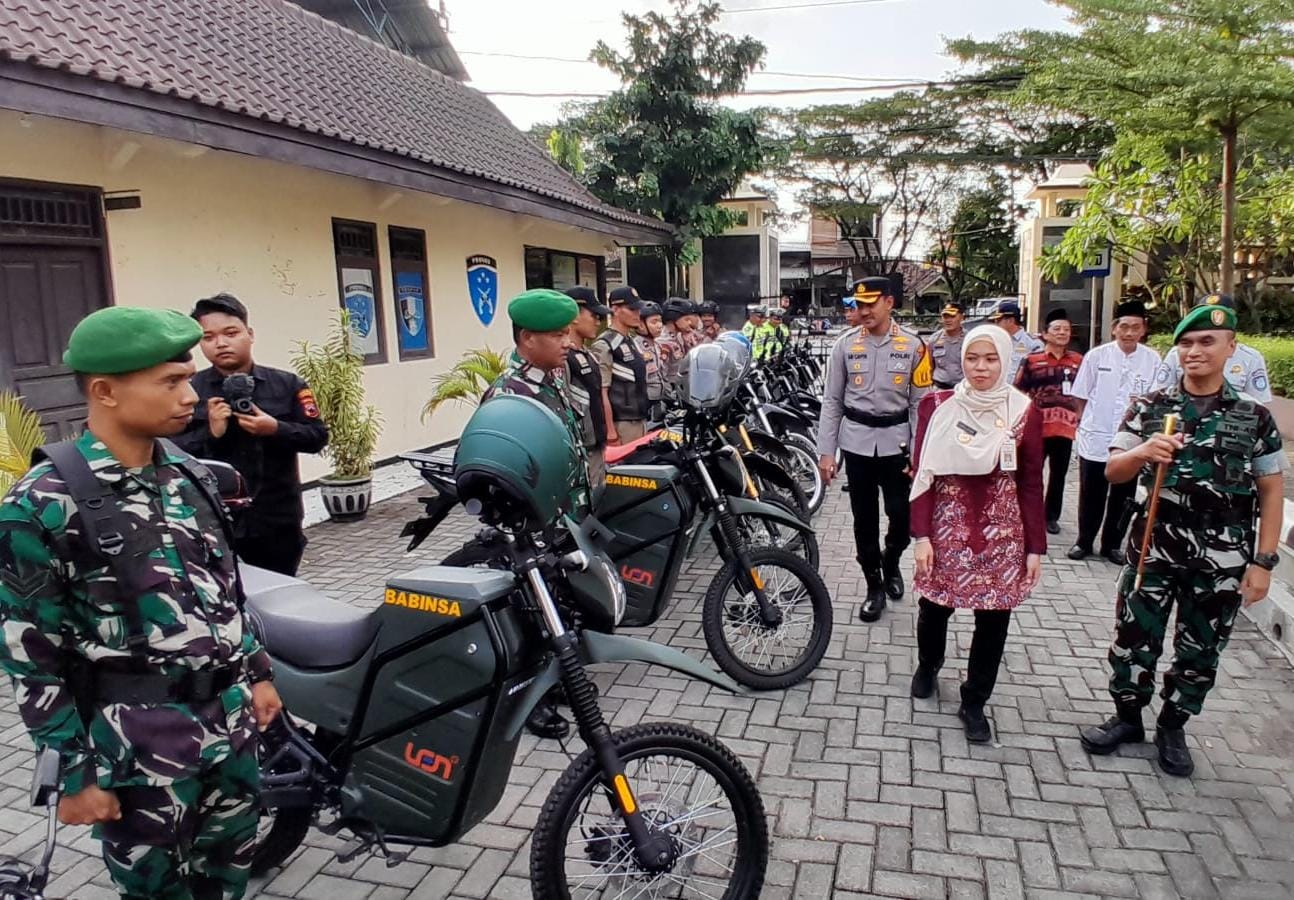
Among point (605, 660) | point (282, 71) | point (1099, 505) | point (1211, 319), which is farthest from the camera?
point (282, 71)

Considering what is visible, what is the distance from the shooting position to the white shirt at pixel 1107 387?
5512 mm

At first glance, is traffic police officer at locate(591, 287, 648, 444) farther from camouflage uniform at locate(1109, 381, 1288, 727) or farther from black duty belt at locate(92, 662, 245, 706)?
black duty belt at locate(92, 662, 245, 706)

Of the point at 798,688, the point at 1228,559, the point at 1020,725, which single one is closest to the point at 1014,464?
the point at 1228,559

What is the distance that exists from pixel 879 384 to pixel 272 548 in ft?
9.83

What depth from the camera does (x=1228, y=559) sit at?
2.98 meters

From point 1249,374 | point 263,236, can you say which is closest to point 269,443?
point 263,236

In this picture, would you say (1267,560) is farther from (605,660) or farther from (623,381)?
(623,381)

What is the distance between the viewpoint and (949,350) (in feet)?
27.0

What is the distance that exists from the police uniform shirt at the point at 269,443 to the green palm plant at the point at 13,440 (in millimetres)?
1633

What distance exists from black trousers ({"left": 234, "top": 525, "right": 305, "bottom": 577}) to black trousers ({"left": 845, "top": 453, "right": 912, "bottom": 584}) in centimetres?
274

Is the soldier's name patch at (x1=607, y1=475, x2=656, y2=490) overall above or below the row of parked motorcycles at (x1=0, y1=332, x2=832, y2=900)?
above

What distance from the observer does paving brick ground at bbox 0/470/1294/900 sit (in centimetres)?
258

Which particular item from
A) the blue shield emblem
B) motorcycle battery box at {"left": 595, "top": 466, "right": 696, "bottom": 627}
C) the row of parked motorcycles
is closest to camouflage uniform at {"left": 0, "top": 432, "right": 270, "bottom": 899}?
the row of parked motorcycles

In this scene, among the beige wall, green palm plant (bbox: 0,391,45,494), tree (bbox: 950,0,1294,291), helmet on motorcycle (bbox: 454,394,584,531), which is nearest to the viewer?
helmet on motorcycle (bbox: 454,394,584,531)
